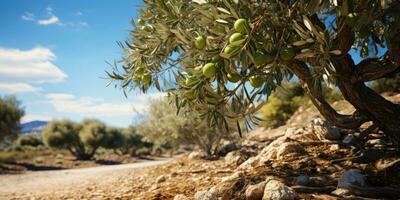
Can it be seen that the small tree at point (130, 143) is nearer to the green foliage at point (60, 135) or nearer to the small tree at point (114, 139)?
the small tree at point (114, 139)

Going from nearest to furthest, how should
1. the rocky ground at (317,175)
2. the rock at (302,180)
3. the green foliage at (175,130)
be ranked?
the rocky ground at (317,175)
the rock at (302,180)
the green foliage at (175,130)

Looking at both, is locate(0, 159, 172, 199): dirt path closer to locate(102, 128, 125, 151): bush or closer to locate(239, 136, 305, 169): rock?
locate(239, 136, 305, 169): rock

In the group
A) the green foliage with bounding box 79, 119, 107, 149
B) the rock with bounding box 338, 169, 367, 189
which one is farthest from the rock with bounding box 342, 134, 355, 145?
the green foliage with bounding box 79, 119, 107, 149

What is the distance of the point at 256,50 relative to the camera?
2.64 meters

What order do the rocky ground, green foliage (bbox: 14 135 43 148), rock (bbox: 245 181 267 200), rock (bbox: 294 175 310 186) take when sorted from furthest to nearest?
1. green foliage (bbox: 14 135 43 148)
2. rock (bbox: 294 175 310 186)
3. rock (bbox: 245 181 267 200)
4. the rocky ground

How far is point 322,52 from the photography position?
2.58m

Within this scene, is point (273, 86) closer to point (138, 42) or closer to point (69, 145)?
point (138, 42)

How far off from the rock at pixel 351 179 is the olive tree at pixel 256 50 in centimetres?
92

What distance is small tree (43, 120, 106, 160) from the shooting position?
34.2 metres

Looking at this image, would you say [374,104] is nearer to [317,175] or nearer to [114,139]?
[317,175]

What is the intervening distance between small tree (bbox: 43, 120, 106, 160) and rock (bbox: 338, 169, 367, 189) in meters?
32.8

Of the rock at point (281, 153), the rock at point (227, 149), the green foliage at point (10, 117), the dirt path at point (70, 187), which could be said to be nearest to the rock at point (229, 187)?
the rock at point (281, 153)

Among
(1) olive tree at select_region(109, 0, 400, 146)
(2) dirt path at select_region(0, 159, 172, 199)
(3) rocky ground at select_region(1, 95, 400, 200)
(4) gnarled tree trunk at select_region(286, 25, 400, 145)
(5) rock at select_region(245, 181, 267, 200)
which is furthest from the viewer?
(2) dirt path at select_region(0, 159, 172, 199)

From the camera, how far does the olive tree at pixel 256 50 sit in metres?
2.63
